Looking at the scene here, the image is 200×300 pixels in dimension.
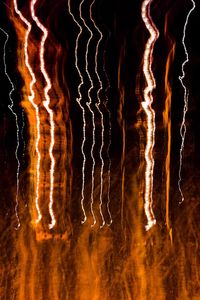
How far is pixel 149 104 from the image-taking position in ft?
9.63

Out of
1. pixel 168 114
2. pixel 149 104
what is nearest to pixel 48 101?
pixel 149 104

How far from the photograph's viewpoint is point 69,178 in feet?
10.1

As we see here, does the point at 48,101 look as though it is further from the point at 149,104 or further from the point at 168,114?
the point at 168,114

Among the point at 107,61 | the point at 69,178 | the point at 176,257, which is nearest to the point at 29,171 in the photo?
the point at 69,178

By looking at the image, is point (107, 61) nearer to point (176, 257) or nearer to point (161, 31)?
point (161, 31)

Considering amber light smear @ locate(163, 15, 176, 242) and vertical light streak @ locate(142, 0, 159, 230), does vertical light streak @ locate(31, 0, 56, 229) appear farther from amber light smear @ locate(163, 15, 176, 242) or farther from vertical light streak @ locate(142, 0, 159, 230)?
amber light smear @ locate(163, 15, 176, 242)

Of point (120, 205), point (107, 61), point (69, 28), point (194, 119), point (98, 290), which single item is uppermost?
point (69, 28)

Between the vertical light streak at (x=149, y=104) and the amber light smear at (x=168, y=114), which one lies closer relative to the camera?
the vertical light streak at (x=149, y=104)

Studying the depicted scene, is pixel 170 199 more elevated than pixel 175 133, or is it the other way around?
pixel 175 133

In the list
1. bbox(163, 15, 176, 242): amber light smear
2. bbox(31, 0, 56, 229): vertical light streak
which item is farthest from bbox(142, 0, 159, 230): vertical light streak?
bbox(31, 0, 56, 229): vertical light streak

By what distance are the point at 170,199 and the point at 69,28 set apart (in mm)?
1079

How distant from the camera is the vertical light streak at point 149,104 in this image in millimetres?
2857


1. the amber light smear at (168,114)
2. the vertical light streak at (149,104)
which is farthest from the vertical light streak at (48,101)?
the amber light smear at (168,114)

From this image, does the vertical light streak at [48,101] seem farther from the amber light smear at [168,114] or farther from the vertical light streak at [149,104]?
the amber light smear at [168,114]
